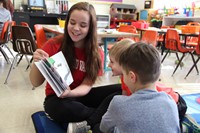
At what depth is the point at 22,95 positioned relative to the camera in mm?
2080

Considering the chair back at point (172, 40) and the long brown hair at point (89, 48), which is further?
the chair back at point (172, 40)

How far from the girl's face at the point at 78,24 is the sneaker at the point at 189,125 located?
2.51ft

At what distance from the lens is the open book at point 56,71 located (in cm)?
108

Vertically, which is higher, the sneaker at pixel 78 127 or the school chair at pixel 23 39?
the school chair at pixel 23 39

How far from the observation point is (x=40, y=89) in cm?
227

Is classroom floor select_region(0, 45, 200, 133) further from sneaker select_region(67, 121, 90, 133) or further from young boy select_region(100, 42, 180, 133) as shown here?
young boy select_region(100, 42, 180, 133)

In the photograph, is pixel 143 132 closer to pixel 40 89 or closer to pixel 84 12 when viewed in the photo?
pixel 84 12

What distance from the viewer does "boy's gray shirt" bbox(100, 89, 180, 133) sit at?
28.2 inches

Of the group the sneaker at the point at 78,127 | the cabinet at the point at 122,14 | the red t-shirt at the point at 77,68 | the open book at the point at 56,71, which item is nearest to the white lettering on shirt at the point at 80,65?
the red t-shirt at the point at 77,68

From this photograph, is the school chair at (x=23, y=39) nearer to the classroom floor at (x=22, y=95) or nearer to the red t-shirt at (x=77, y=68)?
the classroom floor at (x=22, y=95)

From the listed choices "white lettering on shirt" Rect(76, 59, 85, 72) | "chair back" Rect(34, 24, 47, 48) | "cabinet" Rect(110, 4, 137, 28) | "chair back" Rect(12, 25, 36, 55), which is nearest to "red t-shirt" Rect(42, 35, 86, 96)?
"white lettering on shirt" Rect(76, 59, 85, 72)

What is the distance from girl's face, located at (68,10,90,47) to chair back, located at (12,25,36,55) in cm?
115

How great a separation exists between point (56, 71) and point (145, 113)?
1.87ft

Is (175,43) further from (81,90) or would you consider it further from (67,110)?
(67,110)
